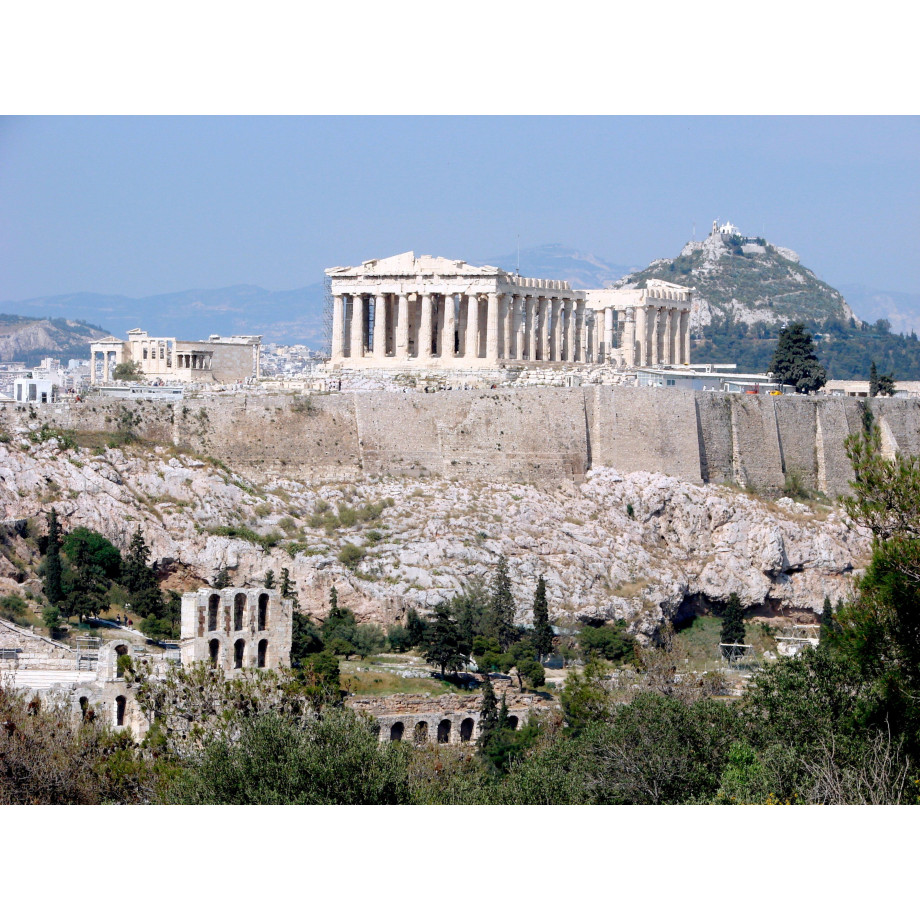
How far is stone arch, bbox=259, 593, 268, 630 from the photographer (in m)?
33.2

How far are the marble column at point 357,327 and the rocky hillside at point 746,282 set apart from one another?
86.0 metres

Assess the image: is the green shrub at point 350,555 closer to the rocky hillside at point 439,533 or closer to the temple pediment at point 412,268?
the rocky hillside at point 439,533

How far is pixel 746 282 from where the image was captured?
155 m

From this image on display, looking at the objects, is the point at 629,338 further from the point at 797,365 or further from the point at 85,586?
the point at 85,586

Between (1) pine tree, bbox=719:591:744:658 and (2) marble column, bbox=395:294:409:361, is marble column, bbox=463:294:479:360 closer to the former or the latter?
(2) marble column, bbox=395:294:409:361

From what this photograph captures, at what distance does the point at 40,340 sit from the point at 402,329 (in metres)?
92.1

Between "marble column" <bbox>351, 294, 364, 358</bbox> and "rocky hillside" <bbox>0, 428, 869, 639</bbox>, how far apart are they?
30.6 ft

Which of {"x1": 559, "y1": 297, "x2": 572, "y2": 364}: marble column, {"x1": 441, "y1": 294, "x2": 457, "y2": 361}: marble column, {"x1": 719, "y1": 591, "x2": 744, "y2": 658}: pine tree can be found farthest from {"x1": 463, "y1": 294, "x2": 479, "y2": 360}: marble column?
{"x1": 719, "y1": 591, "x2": 744, "y2": 658}: pine tree

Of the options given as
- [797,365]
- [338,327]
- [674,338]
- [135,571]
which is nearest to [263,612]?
[135,571]

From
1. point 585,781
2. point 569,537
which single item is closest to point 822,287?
point 569,537

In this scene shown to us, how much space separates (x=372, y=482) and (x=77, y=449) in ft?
28.7

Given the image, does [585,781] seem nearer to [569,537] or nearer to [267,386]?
[569,537]

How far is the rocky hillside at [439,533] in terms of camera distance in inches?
1763

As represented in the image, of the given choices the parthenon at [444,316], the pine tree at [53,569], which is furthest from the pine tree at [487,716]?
the parthenon at [444,316]
